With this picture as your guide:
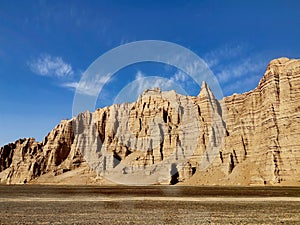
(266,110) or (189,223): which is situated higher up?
(266,110)

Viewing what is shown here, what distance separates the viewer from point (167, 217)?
106 feet

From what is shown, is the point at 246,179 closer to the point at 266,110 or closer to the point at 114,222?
the point at 266,110

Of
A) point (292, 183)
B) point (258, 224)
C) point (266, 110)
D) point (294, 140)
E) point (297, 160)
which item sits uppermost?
point (266, 110)

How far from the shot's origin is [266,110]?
7170 inches

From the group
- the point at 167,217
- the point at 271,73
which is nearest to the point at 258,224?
the point at 167,217

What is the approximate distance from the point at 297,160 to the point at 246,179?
31.3 m

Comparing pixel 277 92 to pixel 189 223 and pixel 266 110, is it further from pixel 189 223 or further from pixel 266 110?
pixel 189 223

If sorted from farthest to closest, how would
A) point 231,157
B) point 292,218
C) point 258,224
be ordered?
point 231,157, point 292,218, point 258,224

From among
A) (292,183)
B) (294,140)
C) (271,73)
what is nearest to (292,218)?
(292,183)

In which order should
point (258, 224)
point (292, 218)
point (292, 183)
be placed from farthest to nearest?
point (292, 183), point (292, 218), point (258, 224)

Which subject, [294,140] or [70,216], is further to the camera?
[294,140]

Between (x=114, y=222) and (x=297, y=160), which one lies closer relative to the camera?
(x=114, y=222)

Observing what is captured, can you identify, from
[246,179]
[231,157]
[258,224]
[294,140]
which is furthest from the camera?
[231,157]

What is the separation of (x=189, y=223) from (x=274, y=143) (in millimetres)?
150669
